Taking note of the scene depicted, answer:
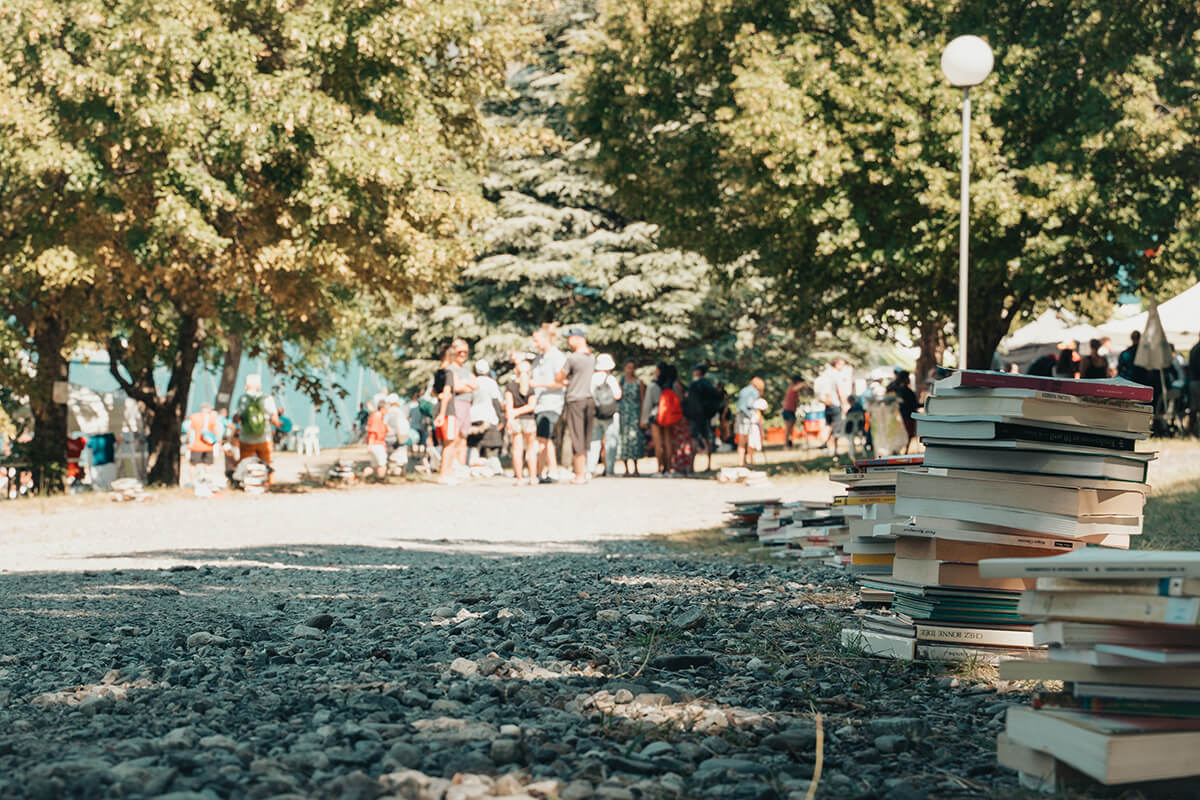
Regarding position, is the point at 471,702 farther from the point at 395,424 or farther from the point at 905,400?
the point at 395,424

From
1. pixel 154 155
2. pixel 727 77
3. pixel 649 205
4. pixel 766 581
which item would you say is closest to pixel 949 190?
pixel 727 77

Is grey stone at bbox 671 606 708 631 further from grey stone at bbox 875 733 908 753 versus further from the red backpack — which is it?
the red backpack

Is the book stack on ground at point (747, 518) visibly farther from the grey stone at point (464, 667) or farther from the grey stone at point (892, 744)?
the grey stone at point (892, 744)

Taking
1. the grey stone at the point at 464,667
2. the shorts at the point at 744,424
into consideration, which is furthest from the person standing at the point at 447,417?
the grey stone at the point at 464,667

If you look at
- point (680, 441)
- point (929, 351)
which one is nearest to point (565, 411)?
point (680, 441)

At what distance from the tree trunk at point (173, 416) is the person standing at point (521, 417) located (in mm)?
6655

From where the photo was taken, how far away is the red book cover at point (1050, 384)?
4.56m

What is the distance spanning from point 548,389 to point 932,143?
6989mm

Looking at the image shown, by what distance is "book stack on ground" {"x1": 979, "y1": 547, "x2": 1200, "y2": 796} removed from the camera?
296 cm

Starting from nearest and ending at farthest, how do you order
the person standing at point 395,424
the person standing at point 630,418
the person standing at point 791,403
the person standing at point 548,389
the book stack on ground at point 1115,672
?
the book stack on ground at point 1115,672 < the person standing at point 548,389 < the person standing at point 630,418 < the person standing at point 395,424 < the person standing at point 791,403

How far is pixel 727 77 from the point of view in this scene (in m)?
22.7

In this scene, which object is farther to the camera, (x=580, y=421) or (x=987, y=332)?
(x=987, y=332)

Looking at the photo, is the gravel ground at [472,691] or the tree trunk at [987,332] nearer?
the gravel ground at [472,691]

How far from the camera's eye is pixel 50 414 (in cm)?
2302
